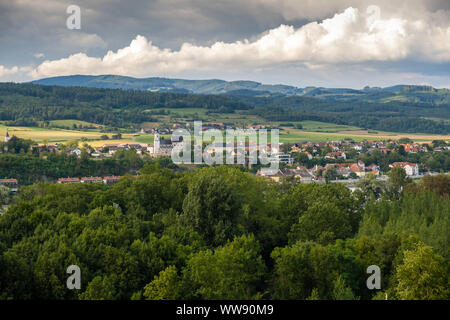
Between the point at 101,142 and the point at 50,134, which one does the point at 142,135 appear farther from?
the point at 50,134

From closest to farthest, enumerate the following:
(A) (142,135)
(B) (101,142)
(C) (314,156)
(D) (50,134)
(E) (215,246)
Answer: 1. (E) (215,246)
2. (C) (314,156)
3. (B) (101,142)
4. (D) (50,134)
5. (A) (142,135)

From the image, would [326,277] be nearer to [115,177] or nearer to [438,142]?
[115,177]

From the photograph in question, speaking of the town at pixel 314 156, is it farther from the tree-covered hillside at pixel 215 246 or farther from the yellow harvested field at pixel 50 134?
the tree-covered hillside at pixel 215 246

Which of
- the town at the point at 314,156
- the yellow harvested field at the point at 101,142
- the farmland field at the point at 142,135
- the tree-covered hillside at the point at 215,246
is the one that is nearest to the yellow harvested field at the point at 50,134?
the farmland field at the point at 142,135

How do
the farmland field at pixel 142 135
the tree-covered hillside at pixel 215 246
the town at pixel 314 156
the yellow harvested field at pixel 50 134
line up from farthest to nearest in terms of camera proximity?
the farmland field at pixel 142 135, the yellow harvested field at pixel 50 134, the town at pixel 314 156, the tree-covered hillside at pixel 215 246

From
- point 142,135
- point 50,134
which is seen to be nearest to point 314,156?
point 142,135

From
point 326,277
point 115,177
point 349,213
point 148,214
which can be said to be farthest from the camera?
point 115,177

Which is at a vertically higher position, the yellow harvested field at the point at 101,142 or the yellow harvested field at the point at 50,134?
Answer: the yellow harvested field at the point at 50,134

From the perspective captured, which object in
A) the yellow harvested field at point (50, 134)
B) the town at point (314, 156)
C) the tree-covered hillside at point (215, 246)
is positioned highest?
the yellow harvested field at point (50, 134)

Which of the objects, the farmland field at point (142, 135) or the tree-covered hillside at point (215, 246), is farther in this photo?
the farmland field at point (142, 135)

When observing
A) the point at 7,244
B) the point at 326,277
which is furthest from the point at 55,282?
the point at 326,277
